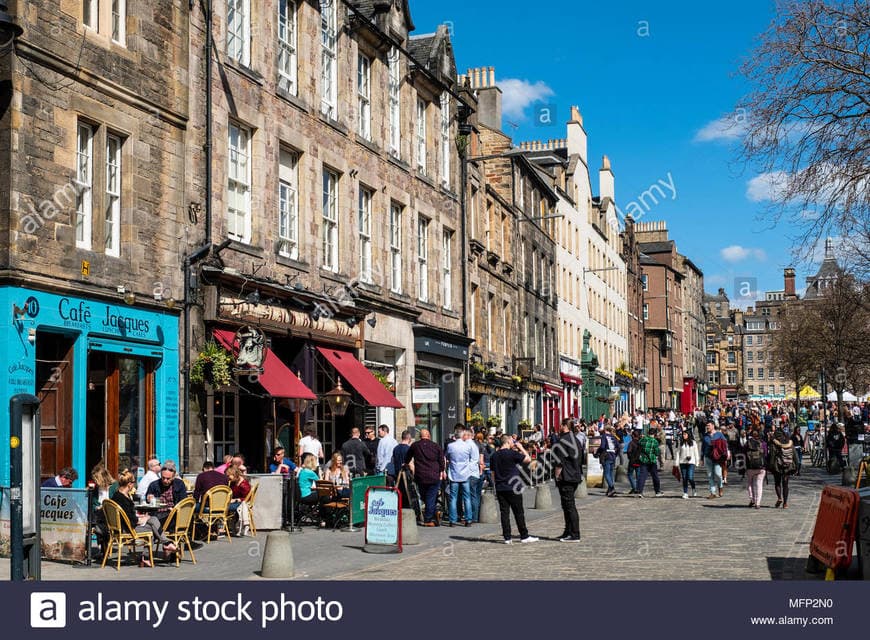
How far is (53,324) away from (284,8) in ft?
34.1

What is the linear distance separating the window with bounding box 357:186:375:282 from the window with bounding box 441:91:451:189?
5.87m

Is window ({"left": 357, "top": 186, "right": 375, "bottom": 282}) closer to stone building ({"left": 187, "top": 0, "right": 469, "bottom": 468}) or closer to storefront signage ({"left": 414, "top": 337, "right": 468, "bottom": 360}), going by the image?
stone building ({"left": 187, "top": 0, "right": 469, "bottom": 468})

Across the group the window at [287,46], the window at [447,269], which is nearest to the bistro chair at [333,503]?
the window at [287,46]

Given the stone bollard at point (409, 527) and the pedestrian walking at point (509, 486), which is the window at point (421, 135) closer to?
the pedestrian walking at point (509, 486)

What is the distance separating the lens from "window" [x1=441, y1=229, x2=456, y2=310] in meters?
34.2

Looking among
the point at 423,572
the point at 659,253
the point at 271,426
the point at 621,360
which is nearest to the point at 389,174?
the point at 271,426

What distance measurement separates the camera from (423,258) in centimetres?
3253

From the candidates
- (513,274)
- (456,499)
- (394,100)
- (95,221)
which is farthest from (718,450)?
(513,274)

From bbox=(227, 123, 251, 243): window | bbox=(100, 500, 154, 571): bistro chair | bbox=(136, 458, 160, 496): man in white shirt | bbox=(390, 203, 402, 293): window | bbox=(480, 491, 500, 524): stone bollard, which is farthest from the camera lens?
bbox=(390, 203, 402, 293): window

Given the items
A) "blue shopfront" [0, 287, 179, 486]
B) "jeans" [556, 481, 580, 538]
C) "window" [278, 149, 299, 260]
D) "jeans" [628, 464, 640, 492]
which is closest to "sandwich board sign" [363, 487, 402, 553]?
"jeans" [556, 481, 580, 538]

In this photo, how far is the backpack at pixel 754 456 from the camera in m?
23.1

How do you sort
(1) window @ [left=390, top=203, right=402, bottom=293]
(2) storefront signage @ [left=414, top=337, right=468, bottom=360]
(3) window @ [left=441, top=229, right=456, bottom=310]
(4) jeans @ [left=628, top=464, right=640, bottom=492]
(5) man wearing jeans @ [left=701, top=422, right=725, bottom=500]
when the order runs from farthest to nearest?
(3) window @ [left=441, top=229, right=456, bottom=310] < (2) storefront signage @ [left=414, top=337, right=468, bottom=360] < (1) window @ [left=390, top=203, right=402, bottom=293] < (4) jeans @ [left=628, top=464, right=640, bottom=492] < (5) man wearing jeans @ [left=701, top=422, right=725, bottom=500]

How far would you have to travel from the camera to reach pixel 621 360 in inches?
2928

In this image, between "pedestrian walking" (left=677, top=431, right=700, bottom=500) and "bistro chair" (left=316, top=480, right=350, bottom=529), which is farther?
"pedestrian walking" (left=677, top=431, right=700, bottom=500)
